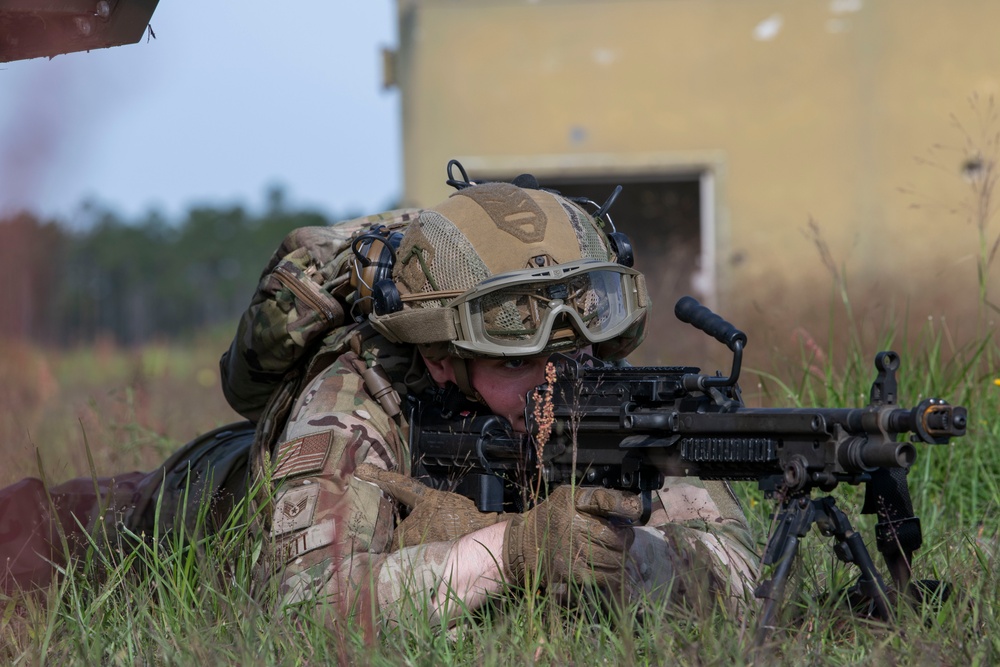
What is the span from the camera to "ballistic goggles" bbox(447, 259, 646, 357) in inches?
116

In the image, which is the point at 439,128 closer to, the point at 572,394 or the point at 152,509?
the point at 152,509

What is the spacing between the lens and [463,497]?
293 centimetres

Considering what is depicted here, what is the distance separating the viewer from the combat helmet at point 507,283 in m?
2.99

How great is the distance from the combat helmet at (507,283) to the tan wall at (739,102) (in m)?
7.53

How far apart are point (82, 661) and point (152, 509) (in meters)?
1.33

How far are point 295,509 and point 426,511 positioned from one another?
33 centimetres

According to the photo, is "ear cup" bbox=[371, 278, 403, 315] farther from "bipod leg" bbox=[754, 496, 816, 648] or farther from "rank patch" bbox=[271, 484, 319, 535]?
"bipod leg" bbox=[754, 496, 816, 648]

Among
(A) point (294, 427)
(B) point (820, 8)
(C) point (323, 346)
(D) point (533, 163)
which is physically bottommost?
(A) point (294, 427)

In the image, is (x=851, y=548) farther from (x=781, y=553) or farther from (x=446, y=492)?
(x=446, y=492)

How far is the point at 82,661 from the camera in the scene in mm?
2479

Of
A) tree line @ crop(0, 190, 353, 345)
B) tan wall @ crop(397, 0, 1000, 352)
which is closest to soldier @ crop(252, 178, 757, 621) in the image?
tan wall @ crop(397, 0, 1000, 352)

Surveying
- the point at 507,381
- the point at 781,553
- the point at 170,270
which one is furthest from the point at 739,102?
the point at 170,270

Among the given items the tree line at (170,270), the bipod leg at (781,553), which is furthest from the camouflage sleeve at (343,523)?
the tree line at (170,270)

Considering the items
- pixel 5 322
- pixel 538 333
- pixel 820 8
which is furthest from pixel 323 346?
pixel 820 8
